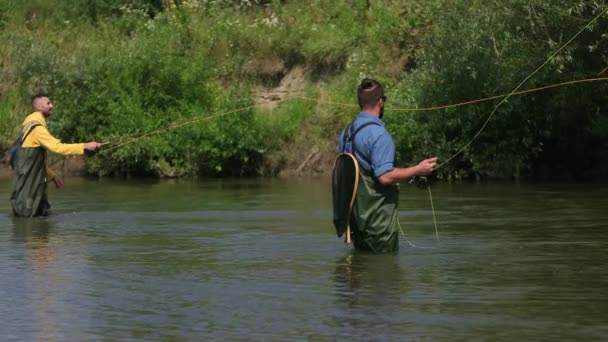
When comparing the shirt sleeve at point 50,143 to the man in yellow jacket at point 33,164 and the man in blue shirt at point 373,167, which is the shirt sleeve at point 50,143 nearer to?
the man in yellow jacket at point 33,164

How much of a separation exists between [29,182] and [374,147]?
6930 millimetres

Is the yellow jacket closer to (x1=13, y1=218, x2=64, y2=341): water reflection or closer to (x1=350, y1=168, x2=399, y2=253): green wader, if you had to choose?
(x1=13, y1=218, x2=64, y2=341): water reflection

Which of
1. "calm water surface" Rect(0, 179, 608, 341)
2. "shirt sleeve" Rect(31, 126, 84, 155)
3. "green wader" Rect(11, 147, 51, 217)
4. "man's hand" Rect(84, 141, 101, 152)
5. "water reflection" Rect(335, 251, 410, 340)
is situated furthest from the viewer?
"green wader" Rect(11, 147, 51, 217)

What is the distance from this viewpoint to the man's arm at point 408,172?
11.7 meters

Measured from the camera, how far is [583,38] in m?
23.0

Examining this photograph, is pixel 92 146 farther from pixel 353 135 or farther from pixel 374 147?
pixel 374 147

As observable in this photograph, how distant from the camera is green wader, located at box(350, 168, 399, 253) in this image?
12.1m

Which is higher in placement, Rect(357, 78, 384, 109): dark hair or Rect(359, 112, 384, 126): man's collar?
Rect(357, 78, 384, 109): dark hair

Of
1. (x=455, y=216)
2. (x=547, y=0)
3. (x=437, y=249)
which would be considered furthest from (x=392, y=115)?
(x=437, y=249)

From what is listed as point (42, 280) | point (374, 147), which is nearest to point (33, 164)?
point (42, 280)

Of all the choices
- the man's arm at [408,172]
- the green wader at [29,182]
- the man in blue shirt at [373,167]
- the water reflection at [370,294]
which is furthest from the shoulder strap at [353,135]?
the green wader at [29,182]

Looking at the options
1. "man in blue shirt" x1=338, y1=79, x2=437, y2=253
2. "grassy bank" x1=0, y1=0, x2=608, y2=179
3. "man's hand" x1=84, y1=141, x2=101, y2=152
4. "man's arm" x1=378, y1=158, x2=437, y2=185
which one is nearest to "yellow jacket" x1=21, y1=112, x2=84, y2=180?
"man's hand" x1=84, y1=141, x2=101, y2=152

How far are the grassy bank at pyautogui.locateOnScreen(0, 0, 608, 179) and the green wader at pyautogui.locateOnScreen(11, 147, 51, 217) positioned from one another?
24.8 ft

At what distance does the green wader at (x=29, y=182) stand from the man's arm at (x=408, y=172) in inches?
271
